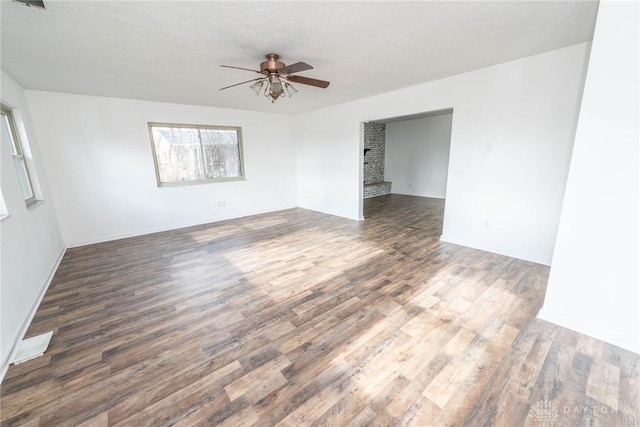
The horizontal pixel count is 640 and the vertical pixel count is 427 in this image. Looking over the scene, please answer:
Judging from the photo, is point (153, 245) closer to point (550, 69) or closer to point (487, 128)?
point (487, 128)

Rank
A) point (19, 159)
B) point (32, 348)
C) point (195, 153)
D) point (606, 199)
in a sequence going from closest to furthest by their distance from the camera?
1. point (606, 199)
2. point (32, 348)
3. point (19, 159)
4. point (195, 153)

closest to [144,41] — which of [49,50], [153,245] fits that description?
[49,50]

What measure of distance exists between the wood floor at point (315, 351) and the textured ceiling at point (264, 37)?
7.95ft

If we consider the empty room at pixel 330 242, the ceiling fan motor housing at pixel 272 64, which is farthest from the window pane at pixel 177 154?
the ceiling fan motor housing at pixel 272 64

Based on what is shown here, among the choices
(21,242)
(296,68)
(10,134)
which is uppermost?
(296,68)

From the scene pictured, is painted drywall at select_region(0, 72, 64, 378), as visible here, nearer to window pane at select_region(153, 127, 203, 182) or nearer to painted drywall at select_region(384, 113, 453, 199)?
window pane at select_region(153, 127, 203, 182)

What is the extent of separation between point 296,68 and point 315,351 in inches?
97.3

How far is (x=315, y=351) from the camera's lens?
185 centimetres

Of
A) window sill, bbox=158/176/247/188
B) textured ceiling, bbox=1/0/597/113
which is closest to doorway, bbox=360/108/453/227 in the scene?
window sill, bbox=158/176/247/188

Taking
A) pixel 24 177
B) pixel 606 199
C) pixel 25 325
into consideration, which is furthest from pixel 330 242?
pixel 24 177

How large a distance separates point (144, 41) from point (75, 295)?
8.71 ft

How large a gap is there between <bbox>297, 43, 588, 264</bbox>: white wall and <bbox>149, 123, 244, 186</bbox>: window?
3447mm

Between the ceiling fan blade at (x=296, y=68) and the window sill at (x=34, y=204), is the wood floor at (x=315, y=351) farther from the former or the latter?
the ceiling fan blade at (x=296, y=68)

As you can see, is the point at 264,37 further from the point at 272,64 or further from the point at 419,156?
the point at 419,156
